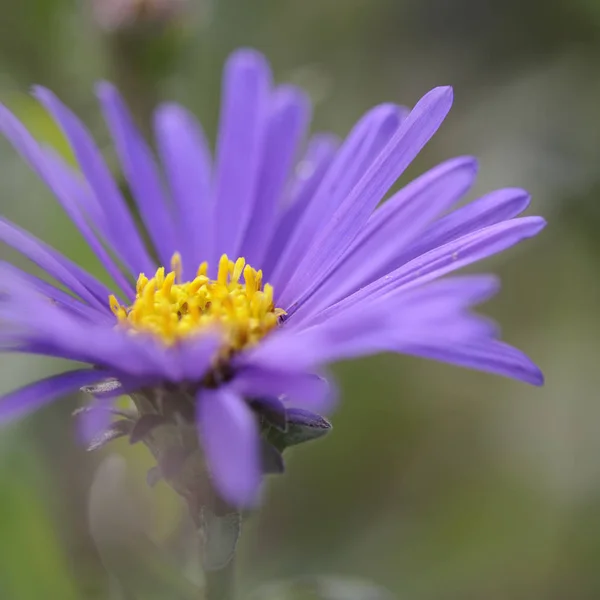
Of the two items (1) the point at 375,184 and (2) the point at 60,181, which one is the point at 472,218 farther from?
(2) the point at 60,181

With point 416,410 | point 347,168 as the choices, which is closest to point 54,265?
point 347,168

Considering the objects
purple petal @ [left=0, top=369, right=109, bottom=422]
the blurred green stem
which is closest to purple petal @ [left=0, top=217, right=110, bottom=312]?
purple petal @ [left=0, top=369, right=109, bottom=422]

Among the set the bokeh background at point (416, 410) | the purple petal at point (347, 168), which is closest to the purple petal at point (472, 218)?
the purple petal at point (347, 168)

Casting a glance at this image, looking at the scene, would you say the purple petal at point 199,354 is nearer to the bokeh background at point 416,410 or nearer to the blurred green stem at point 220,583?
the blurred green stem at point 220,583

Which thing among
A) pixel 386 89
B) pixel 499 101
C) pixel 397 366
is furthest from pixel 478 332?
pixel 386 89

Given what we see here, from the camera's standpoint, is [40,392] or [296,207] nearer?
[40,392]

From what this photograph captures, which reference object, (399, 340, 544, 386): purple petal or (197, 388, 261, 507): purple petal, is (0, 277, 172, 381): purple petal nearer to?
(197, 388, 261, 507): purple petal

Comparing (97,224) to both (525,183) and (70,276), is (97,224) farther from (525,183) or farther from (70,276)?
(525,183)
